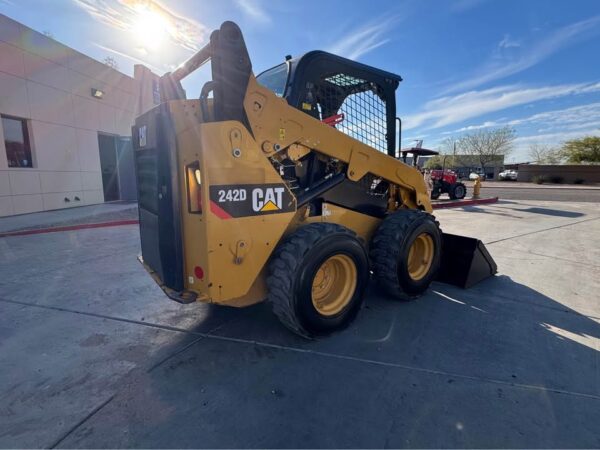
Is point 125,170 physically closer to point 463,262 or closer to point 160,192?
point 160,192

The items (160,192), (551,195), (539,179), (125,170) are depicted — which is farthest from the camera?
(539,179)

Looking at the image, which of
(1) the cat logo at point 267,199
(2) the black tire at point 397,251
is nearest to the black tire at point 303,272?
(1) the cat logo at point 267,199

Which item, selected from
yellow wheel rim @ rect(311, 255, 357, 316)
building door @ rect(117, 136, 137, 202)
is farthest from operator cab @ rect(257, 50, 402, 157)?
building door @ rect(117, 136, 137, 202)

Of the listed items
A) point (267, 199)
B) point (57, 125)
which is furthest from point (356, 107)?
point (57, 125)

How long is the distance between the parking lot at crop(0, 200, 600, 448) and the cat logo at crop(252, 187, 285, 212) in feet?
4.05

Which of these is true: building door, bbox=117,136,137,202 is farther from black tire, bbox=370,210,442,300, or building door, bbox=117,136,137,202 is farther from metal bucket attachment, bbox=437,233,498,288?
metal bucket attachment, bbox=437,233,498,288

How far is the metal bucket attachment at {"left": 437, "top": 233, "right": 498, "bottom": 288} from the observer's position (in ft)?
14.2

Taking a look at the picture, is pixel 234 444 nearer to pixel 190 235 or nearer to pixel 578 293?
pixel 190 235

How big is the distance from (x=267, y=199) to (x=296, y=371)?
1.39 metres

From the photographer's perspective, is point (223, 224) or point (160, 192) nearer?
point (223, 224)

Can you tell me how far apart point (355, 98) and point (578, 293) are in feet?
12.3

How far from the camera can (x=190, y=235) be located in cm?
264

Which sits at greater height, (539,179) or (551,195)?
(539,179)

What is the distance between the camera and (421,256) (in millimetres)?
4223
